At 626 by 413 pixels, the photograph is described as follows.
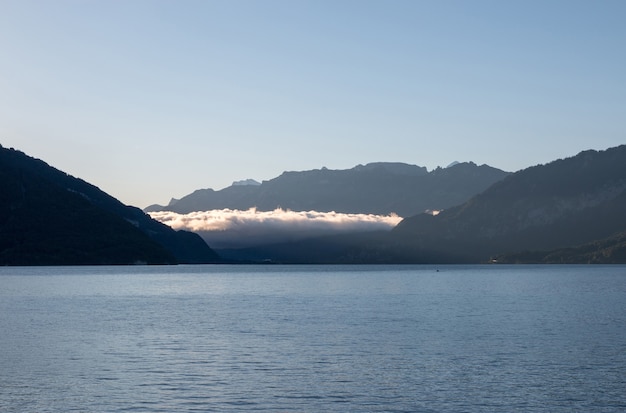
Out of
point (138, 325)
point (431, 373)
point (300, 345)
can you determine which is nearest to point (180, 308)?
point (138, 325)

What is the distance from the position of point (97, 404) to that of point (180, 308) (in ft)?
355

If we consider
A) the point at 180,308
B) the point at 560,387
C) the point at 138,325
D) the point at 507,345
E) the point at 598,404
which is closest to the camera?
the point at 598,404

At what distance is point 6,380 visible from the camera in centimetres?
6831

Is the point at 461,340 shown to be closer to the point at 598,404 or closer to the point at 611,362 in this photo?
the point at 611,362

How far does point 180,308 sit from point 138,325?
45199mm

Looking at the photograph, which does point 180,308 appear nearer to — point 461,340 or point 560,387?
point 461,340

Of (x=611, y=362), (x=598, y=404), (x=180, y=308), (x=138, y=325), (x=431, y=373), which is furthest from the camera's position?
(x=180, y=308)

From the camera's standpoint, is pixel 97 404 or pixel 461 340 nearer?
pixel 97 404

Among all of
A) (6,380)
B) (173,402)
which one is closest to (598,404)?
(173,402)

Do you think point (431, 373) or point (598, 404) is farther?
point (431, 373)

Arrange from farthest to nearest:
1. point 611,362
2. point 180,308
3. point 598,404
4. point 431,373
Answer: point 180,308
point 611,362
point 431,373
point 598,404

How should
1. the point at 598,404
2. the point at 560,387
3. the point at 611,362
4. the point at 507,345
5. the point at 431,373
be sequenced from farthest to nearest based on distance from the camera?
the point at 507,345, the point at 611,362, the point at 431,373, the point at 560,387, the point at 598,404

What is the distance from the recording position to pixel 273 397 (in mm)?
61688

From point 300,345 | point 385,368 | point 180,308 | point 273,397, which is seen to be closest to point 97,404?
point 273,397
